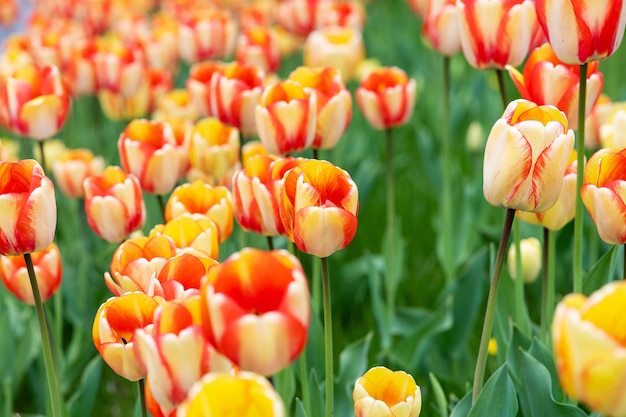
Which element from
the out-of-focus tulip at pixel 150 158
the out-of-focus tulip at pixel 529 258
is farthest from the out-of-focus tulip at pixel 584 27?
the out-of-focus tulip at pixel 150 158

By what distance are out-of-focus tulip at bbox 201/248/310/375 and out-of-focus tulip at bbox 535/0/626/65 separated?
616 mm

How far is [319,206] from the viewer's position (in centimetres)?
113

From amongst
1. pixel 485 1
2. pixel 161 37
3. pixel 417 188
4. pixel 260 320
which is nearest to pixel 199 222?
pixel 260 320

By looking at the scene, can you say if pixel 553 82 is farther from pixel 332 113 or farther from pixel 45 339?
pixel 45 339

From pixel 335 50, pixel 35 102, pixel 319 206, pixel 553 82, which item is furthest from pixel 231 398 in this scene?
pixel 335 50

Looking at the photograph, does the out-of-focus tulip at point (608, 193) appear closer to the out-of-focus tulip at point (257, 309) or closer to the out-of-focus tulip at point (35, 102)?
the out-of-focus tulip at point (257, 309)

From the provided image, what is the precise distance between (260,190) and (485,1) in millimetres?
552

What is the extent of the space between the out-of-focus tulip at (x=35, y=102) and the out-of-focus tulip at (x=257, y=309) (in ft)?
4.28

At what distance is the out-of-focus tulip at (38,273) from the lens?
1.59 metres

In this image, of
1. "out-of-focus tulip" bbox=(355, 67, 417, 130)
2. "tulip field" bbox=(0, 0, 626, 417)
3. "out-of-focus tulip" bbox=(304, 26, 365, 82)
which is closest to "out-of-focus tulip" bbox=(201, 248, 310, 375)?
"tulip field" bbox=(0, 0, 626, 417)

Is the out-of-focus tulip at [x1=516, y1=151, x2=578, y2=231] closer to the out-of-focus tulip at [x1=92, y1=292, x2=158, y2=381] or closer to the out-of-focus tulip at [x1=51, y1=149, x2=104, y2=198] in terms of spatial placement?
the out-of-focus tulip at [x1=92, y1=292, x2=158, y2=381]

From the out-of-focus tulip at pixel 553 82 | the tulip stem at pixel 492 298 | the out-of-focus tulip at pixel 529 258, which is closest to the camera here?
the tulip stem at pixel 492 298

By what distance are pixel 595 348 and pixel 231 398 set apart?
31cm

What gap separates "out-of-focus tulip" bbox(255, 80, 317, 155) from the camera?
61.9 inches
